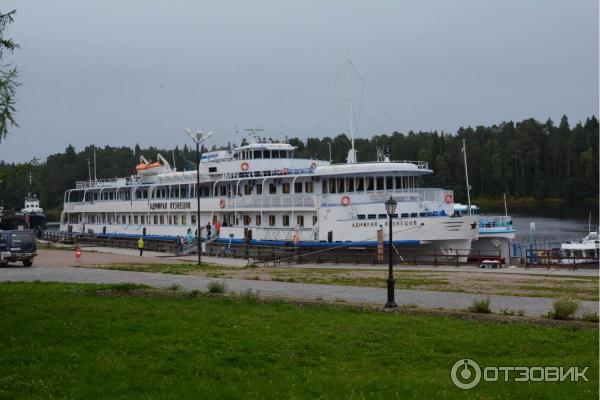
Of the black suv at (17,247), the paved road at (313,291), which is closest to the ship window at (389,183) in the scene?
the paved road at (313,291)

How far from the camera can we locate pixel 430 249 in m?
40.1

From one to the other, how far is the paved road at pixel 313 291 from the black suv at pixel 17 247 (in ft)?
11.2

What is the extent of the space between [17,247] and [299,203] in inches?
691

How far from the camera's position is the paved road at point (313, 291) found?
18672 millimetres

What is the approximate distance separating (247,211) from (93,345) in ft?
122

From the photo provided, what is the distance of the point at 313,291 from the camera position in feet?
72.0

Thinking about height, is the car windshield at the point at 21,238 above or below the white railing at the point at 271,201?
below

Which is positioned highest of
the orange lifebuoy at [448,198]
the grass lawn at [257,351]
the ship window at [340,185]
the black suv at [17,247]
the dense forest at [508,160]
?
the dense forest at [508,160]

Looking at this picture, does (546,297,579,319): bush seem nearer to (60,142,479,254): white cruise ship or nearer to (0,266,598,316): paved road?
(0,266,598,316): paved road

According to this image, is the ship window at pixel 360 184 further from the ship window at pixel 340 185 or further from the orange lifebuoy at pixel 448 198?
the orange lifebuoy at pixel 448 198

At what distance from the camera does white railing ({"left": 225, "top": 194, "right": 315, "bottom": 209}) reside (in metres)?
43.9

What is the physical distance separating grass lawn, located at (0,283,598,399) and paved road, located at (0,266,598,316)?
3632mm

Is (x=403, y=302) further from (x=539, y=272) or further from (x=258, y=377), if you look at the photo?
(x=539, y=272)

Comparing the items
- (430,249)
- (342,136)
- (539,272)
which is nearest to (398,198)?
(430,249)
